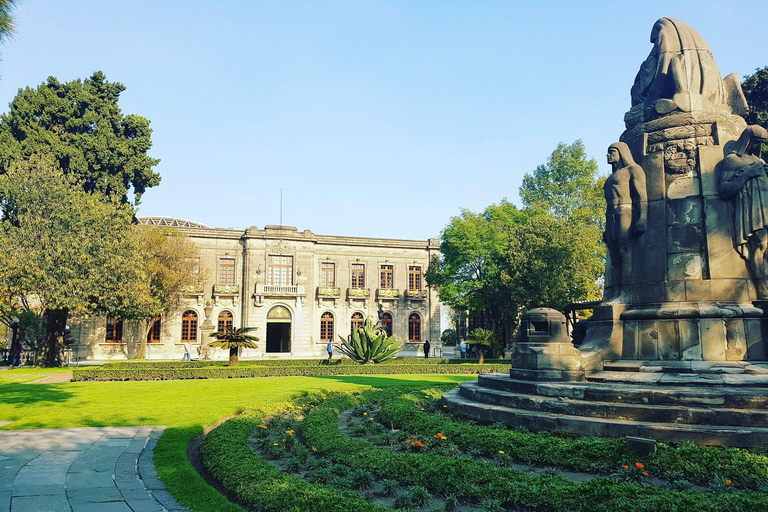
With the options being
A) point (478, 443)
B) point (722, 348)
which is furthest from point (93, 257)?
point (722, 348)

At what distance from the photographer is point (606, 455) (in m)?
5.93

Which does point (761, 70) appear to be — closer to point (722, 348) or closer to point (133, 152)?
point (722, 348)

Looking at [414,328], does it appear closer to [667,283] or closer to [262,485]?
[667,283]

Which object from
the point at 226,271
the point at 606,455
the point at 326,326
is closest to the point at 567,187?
the point at 326,326

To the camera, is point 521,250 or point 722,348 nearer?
point 722,348

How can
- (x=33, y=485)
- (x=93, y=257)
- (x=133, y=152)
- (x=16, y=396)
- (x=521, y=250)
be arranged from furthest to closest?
(x=133, y=152) < (x=521, y=250) < (x=93, y=257) < (x=16, y=396) < (x=33, y=485)

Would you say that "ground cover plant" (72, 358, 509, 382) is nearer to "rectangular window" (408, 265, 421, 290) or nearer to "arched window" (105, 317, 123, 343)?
"arched window" (105, 317, 123, 343)

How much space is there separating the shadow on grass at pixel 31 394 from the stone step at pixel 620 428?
10.8m

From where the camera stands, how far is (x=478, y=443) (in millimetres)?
6852

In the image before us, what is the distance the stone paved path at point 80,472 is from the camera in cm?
539

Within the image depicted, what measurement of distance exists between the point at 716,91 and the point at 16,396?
668 inches

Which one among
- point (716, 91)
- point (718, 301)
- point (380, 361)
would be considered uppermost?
point (716, 91)

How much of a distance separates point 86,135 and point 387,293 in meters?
24.1

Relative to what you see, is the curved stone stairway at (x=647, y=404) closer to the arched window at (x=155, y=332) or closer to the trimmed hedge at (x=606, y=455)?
the trimmed hedge at (x=606, y=455)
